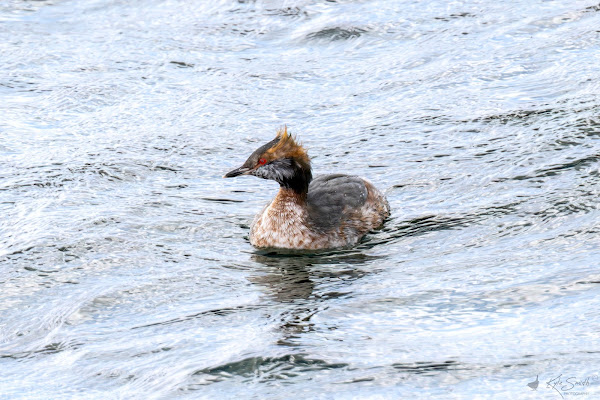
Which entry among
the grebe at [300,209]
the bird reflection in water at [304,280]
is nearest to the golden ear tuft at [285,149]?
the grebe at [300,209]

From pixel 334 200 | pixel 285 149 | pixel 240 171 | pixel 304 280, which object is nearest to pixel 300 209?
pixel 334 200

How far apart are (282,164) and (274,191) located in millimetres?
1649

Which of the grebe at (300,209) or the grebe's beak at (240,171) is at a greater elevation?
the grebe's beak at (240,171)

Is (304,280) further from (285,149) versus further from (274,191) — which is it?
(274,191)

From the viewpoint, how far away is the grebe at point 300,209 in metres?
11.0

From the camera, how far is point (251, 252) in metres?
11.0

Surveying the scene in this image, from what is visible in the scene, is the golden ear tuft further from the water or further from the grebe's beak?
the water

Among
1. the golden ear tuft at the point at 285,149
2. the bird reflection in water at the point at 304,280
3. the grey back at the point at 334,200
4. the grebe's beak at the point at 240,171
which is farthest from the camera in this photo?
the grey back at the point at 334,200

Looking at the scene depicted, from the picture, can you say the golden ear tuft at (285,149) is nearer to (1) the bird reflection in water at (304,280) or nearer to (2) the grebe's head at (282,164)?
(2) the grebe's head at (282,164)

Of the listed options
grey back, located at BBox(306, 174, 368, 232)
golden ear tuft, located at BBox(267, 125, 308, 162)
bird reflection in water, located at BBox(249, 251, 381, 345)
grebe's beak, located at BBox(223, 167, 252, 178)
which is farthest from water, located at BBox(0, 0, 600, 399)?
golden ear tuft, located at BBox(267, 125, 308, 162)

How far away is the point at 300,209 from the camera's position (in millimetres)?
11273

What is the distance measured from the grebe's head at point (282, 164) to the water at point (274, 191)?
0.78m

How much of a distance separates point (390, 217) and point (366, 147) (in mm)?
2021

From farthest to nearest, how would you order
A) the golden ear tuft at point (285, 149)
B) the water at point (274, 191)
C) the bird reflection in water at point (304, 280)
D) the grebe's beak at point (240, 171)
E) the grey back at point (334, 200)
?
the grey back at point (334, 200), the golden ear tuft at point (285, 149), the grebe's beak at point (240, 171), the bird reflection in water at point (304, 280), the water at point (274, 191)
